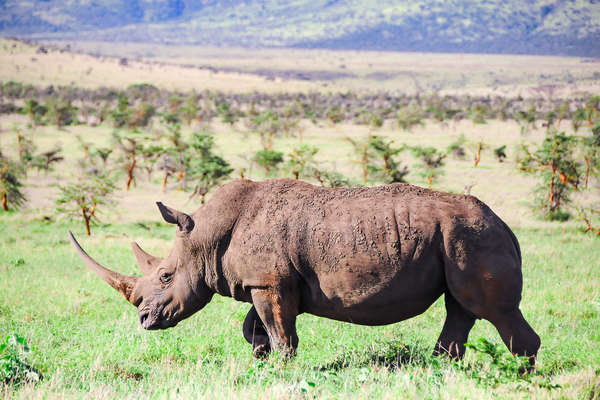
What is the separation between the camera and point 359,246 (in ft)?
19.3

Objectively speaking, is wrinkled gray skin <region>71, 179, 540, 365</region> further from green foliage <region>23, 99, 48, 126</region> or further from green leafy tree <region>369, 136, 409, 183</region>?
green foliage <region>23, 99, 48, 126</region>

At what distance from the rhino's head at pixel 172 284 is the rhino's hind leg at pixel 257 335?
1.60ft

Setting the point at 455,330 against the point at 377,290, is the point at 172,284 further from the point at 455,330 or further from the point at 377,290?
the point at 455,330

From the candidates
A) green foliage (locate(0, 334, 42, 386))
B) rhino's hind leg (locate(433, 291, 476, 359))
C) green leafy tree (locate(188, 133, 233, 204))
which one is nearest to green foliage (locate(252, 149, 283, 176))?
green leafy tree (locate(188, 133, 233, 204))

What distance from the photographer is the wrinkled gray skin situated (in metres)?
5.77

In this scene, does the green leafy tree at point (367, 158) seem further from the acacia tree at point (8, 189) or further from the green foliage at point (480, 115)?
the green foliage at point (480, 115)

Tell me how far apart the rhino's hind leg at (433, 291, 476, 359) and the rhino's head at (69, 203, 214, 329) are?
2.32 meters

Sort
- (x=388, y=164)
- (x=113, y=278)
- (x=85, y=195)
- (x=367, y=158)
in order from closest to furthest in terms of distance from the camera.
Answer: (x=113, y=278), (x=85, y=195), (x=388, y=164), (x=367, y=158)

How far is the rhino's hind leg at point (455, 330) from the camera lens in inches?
249

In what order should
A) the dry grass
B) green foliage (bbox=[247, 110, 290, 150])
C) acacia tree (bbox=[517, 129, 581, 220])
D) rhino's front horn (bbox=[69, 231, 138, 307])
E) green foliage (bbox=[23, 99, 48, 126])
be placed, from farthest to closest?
the dry grass, green foliage (bbox=[23, 99, 48, 126]), green foliage (bbox=[247, 110, 290, 150]), acacia tree (bbox=[517, 129, 581, 220]), rhino's front horn (bbox=[69, 231, 138, 307])

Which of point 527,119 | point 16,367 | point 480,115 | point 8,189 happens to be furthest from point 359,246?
point 480,115

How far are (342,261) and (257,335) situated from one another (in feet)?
4.59

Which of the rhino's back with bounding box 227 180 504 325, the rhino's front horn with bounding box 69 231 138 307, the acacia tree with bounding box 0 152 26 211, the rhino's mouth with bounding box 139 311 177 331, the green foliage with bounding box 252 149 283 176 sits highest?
the rhino's back with bounding box 227 180 504 325

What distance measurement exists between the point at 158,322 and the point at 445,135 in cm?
4136
